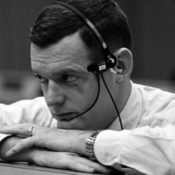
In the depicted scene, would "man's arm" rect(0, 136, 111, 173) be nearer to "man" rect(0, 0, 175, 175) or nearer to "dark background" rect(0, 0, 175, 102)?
"man" rect(0, 0, 175, 175)

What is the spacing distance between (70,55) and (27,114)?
800 mm

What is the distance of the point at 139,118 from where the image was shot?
9.67 feet

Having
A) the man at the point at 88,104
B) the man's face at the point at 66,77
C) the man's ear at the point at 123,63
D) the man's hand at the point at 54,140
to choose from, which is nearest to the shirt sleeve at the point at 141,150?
the man at the point at 88,104

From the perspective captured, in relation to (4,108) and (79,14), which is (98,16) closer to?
(79,14)

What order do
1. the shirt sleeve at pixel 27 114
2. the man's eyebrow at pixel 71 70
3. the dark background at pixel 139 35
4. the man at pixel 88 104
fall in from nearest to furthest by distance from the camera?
the man at pixel 88 104 < the man's eyebrow at pixel 71 70 < the shirt sleeve at pixel 27 114 < the dark background at pixel 139 35

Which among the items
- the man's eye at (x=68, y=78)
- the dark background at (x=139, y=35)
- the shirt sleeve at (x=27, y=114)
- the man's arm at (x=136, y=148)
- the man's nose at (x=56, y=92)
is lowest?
the dark background at (x=139, y=35)

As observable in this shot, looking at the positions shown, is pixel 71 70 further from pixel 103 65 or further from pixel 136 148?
pixel 136 148

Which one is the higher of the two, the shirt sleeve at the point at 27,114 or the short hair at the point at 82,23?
the short hair at the point at 82,23

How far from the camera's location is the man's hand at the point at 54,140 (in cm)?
250

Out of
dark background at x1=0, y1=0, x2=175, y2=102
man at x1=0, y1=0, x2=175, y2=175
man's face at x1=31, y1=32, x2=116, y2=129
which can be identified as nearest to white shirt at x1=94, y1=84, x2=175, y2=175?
man at x1=0, y1=0, x2=175, y2=175

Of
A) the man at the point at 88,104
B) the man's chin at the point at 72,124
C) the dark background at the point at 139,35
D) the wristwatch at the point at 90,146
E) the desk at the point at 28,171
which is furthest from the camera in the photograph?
the dark background at the point at 139,35

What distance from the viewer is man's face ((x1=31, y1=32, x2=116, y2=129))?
2.57 metres

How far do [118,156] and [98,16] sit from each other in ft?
2.28

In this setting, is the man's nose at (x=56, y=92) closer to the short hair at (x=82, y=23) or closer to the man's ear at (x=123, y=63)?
the short hair at (x=82, y=23)
